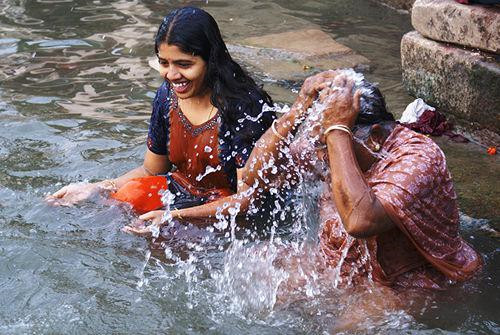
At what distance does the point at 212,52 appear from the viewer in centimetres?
422

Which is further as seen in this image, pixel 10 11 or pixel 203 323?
pixel 10 11

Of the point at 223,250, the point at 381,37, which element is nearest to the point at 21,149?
the point at 223,250

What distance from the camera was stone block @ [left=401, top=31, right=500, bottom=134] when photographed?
541cm

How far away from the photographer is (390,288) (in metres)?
3.52

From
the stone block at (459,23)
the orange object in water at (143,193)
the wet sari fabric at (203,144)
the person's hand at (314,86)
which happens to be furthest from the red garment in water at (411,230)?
the stone block at (459,23)

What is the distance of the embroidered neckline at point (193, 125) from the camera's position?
4.36 metres

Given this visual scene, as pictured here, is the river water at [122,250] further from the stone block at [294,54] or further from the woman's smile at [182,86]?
the woman's smile at [182,86]

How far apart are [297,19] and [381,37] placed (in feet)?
3.34

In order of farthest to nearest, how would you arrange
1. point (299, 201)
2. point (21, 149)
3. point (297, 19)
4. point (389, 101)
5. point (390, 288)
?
1. point (297, 19)
2. point (389, 101)
3. point (21, 149)
4. point (299, 201)
5. point (390, 288)

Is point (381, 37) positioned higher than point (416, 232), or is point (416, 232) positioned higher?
point (416, 232)

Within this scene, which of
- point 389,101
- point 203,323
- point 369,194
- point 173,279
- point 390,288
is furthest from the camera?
point 389,101

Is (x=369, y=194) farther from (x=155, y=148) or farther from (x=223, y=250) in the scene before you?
(x=155, y=148)

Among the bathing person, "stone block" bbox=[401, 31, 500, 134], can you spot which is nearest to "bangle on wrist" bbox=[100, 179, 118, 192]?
the bathing person

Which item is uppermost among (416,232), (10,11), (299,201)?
(416,232)
